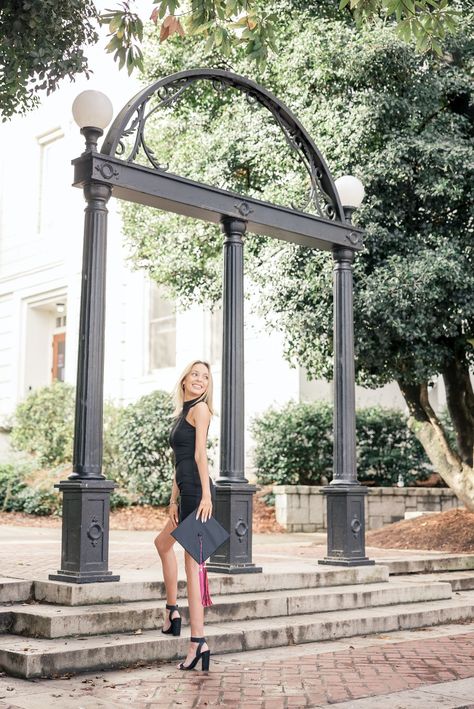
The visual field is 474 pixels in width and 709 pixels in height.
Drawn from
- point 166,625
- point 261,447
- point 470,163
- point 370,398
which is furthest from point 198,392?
point 370,398

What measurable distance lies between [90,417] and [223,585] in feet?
5.64

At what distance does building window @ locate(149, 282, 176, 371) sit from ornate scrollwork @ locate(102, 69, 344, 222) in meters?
10.5

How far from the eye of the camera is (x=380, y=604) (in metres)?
7.56

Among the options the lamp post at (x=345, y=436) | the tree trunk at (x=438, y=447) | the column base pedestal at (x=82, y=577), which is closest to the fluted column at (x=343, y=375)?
the lamp post at (x=345, y=436)

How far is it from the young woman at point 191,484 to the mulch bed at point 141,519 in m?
7.95

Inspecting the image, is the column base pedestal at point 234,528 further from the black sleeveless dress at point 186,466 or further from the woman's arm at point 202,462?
the woman's arm at point 202,462

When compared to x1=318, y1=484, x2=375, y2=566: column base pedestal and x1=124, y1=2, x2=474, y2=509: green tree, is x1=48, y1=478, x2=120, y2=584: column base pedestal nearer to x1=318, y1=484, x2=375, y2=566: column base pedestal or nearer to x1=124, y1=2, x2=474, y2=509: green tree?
x1=318, y1=484, x2=375, y2=566: column base pedestal

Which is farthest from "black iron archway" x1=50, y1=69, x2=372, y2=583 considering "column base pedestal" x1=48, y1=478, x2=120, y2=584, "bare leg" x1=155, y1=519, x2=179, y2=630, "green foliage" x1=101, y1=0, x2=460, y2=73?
"bare leg" x1=155, y1=519, x2=179, y2=630

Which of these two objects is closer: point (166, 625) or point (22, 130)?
point (166, 625)

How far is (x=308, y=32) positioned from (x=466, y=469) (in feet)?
18.6

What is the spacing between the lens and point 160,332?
1977 centimetres

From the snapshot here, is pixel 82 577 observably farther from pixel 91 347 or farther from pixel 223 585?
pixel 91 347

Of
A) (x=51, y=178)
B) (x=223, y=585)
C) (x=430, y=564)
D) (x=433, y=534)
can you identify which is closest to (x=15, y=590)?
(x=223, y=585)

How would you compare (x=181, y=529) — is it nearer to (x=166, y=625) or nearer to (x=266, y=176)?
(x=166, y=625)
